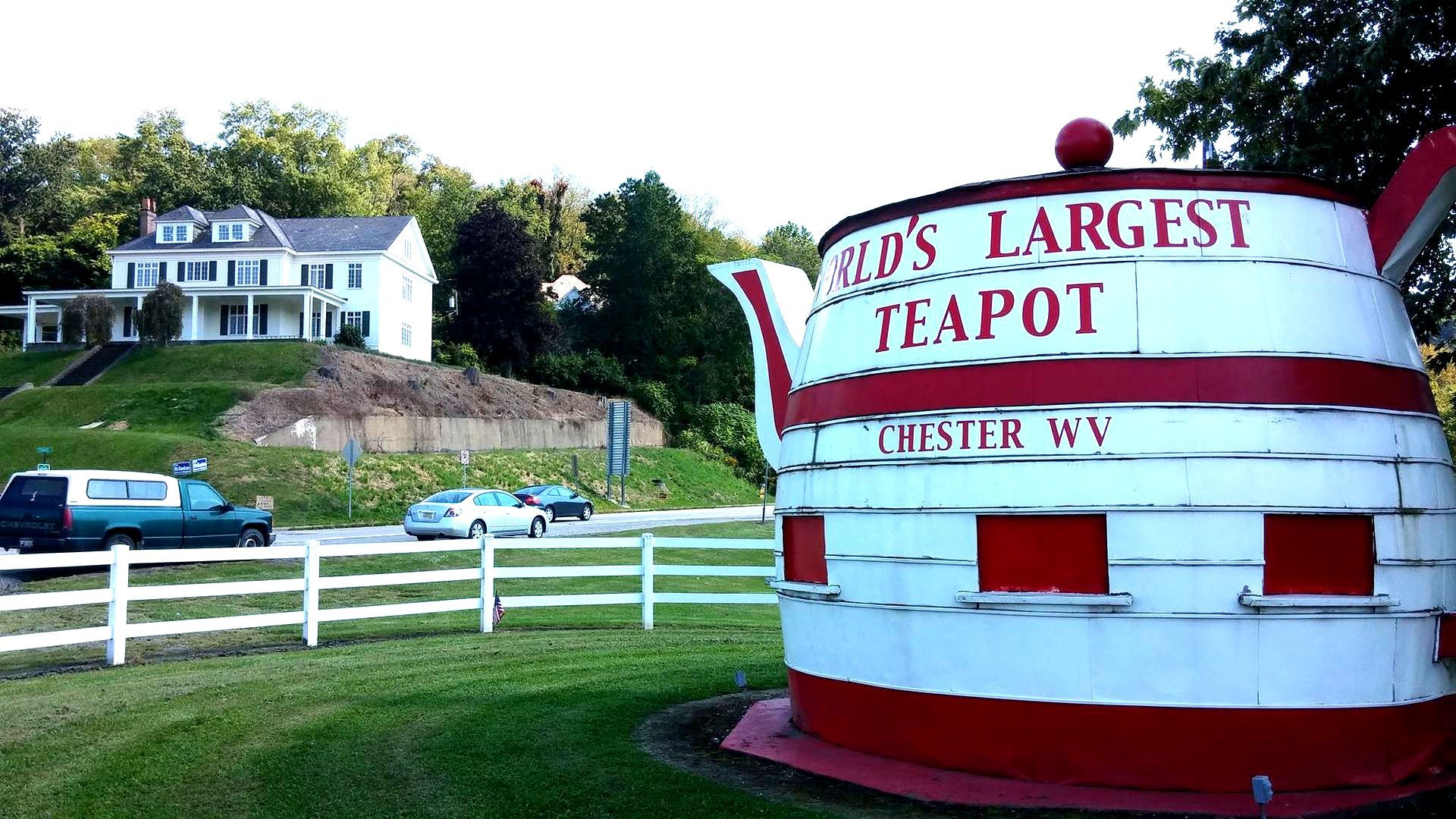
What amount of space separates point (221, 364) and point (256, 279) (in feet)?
32.6

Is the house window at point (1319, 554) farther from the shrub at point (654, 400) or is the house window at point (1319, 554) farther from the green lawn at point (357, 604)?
the shrub at point (654, 400)

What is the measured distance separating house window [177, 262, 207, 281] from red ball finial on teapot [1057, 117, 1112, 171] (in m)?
63.1

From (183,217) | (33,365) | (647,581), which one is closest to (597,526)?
(647,581)

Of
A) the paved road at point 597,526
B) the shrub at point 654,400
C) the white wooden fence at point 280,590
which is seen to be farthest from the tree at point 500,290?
the white wooden fence at point 280,590

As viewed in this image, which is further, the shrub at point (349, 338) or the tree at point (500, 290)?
the tree at point (500, 290)

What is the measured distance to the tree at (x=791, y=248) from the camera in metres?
83.2

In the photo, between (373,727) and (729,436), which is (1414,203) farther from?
(729,436)

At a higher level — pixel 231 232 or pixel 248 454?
pixel 231 232

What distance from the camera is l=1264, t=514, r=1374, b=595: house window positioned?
5.96 metres

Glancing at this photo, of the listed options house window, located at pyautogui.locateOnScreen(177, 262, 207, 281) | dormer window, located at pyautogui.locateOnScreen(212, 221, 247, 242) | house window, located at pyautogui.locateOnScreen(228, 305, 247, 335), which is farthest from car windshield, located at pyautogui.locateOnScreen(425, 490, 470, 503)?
dormer window, located at pyautogui.locateOnScreen(212, 221, 247, 242)

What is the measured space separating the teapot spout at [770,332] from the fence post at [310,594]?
21.2 ft

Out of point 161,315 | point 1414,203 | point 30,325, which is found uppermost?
point 30,325

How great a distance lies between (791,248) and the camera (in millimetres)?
83875

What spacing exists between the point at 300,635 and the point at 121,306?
56.3m
